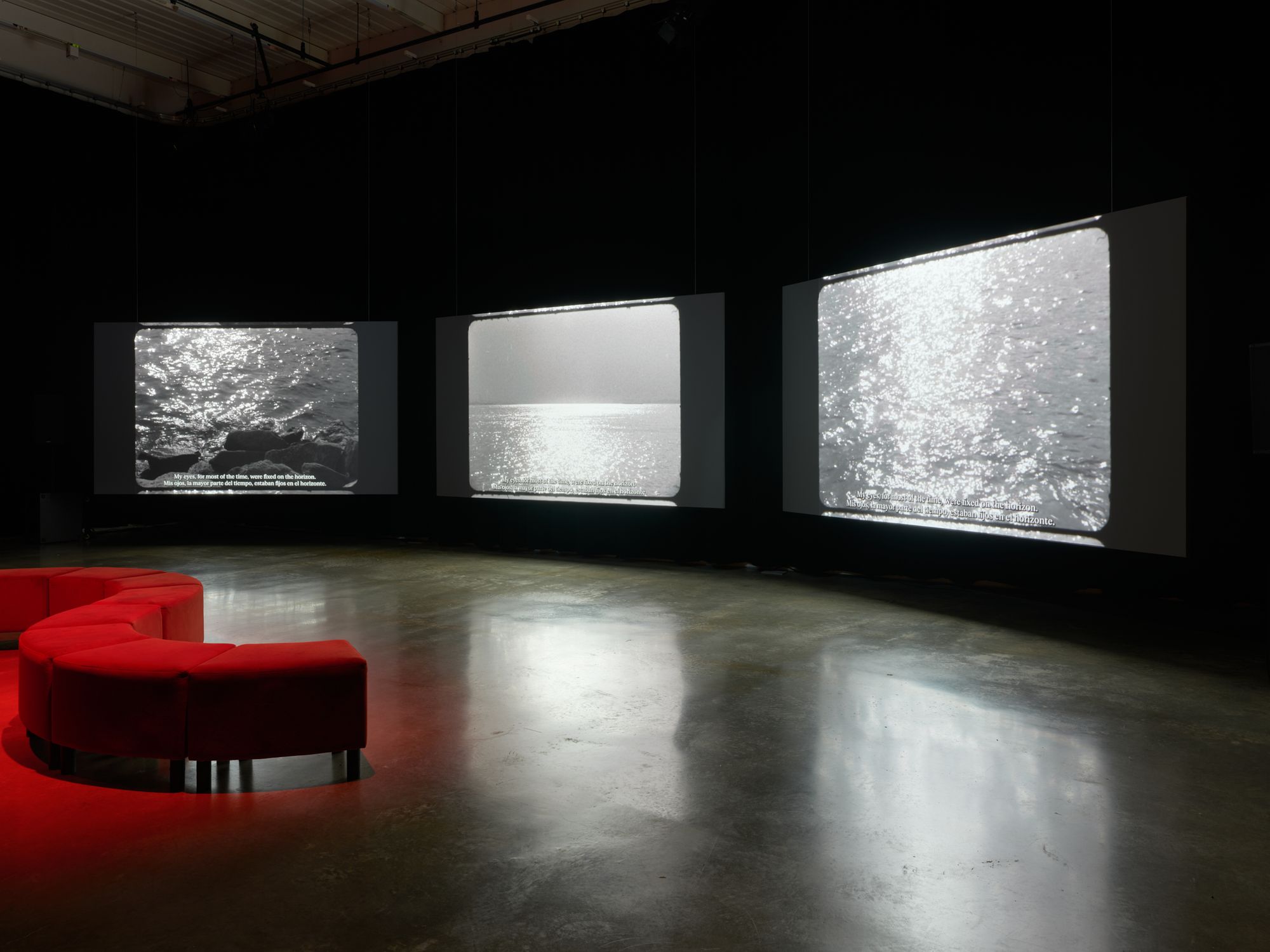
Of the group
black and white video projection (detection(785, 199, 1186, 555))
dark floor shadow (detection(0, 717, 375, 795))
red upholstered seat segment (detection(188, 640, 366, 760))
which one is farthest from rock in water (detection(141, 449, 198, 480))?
red upholstered seat segment (detection(188, 640, 366, 760))

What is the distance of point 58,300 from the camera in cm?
1183

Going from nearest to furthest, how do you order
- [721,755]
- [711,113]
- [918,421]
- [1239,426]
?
[721,755], [1239,426], [918,421], [711,113]

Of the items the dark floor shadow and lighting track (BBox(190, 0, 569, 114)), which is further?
lighting track (BBox(190, 0, 569, 114))

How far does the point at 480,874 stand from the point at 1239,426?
235 inches

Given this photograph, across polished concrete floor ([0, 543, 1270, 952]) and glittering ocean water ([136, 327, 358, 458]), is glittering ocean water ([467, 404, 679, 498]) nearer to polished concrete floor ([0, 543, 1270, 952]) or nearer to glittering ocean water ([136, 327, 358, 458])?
glittering ocean water ([136, 327, 358, 458])

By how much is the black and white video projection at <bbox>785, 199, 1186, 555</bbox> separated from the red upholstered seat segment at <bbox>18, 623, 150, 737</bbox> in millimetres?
5740

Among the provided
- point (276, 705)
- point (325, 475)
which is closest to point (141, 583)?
point (276, 705)

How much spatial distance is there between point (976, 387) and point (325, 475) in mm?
7945

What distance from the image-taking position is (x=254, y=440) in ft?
38.2

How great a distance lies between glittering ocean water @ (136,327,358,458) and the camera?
449 inches

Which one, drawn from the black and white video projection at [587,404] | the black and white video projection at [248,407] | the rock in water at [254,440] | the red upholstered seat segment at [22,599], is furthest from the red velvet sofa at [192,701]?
the rock in water at [254,440]

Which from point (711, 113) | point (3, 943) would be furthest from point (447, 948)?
point (711, 113)

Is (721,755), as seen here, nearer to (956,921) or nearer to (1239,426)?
(956,921)

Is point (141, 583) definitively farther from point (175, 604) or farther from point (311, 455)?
point (311, 455)
